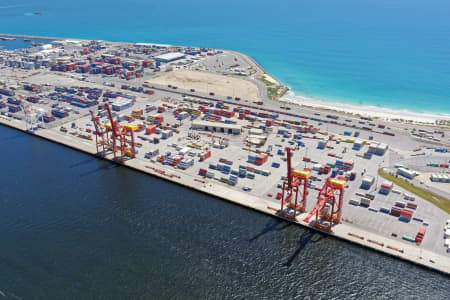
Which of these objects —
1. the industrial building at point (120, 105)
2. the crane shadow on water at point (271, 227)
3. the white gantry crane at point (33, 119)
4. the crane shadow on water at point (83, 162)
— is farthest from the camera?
the industrial building at point (120, 105)

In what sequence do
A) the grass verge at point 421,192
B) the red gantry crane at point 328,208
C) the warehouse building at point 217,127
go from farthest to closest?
1. the warehouse building at point 217,127
2. the grass verge at point 421,192
3. the red gantry crane at point 328,208

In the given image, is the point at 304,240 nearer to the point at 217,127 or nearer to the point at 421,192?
the point at 421,192

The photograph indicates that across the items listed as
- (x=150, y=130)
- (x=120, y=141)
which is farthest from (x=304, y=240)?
(x=150, y=130)

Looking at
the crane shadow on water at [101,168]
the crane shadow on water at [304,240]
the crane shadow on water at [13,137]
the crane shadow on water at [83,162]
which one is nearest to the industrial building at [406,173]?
the crane shadow on water at [304,240]

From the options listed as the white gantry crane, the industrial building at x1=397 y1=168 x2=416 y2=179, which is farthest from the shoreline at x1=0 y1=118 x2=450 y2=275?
the industrial building at x1=397 y1=168 x2=416 y2=179

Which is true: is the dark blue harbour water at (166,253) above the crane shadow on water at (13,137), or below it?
below

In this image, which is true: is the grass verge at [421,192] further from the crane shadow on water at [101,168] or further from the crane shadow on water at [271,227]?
the crane shadow on water at [101,168]

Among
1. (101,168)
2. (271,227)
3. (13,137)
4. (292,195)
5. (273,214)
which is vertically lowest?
(271,227)
